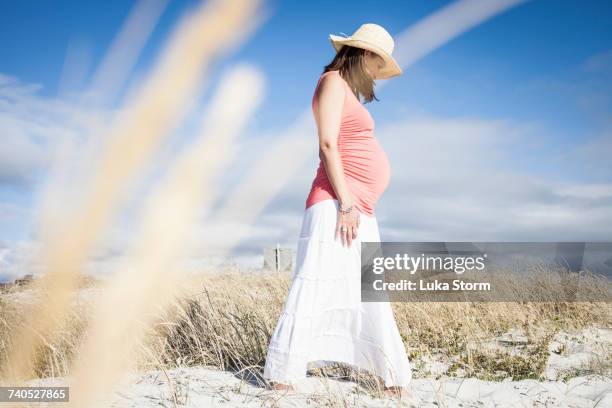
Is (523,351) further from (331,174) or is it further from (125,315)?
(125,315)

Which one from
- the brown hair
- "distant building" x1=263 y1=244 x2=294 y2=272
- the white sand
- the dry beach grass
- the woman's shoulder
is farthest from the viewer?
"distant building" x1=263 y1=244 x2=294 y2=272

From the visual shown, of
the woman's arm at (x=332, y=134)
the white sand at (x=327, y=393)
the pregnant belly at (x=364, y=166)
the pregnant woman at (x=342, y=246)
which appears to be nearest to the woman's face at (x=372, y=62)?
the pregnant woman at (x=342, y=246)

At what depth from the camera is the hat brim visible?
320 cm

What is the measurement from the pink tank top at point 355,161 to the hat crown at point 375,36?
0.93ft

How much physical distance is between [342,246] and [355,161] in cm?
53

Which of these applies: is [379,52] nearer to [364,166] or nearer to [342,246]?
[364,166]

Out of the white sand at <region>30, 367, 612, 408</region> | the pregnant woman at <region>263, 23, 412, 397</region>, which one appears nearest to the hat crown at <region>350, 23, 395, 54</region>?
the pregnant woman at <region>263, 23, 412, 397</region>

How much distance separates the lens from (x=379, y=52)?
3.24 metres

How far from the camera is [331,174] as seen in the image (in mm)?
2996

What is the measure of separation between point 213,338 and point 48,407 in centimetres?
161

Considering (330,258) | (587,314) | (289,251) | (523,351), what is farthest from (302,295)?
(289,251)

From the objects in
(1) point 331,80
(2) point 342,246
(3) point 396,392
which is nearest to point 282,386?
(3) point 396,392

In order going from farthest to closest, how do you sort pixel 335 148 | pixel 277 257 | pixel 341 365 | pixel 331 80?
1. pixel 277 257
2. pixel 341 365
3. pixel 331 80
4. pixel 335 148

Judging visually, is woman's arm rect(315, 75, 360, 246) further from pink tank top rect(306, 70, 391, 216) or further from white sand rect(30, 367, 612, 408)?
white sand rect(30, 367, 612, 408)
